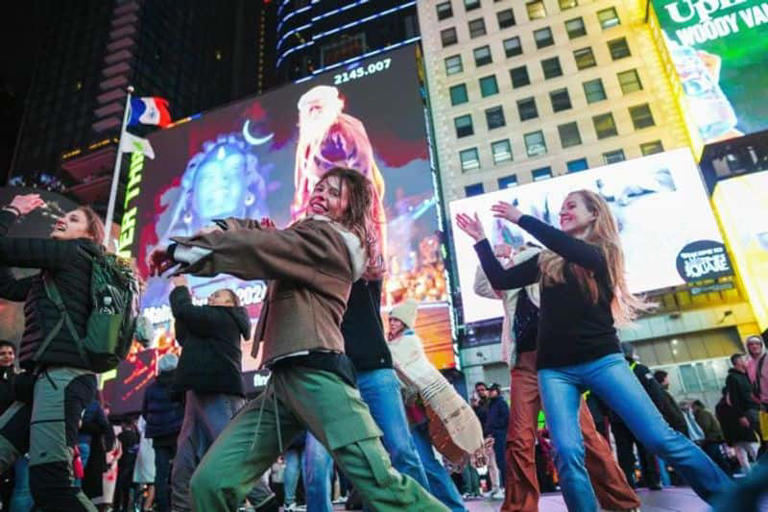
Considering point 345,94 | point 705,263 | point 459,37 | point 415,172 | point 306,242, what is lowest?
point 306,242

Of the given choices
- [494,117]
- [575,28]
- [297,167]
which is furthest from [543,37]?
[297,167]

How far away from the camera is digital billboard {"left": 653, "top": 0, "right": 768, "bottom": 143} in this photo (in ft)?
71.5

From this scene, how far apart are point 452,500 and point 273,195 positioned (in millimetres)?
22331

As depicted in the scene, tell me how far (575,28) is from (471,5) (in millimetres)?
7866

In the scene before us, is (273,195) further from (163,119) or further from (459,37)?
(459,37)

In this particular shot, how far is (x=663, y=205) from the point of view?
20.2 metres

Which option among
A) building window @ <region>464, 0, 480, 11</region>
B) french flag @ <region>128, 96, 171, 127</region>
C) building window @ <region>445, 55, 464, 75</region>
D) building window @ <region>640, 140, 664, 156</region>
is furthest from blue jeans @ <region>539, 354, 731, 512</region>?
building window @ <region>464, 0, 480, 11</region>

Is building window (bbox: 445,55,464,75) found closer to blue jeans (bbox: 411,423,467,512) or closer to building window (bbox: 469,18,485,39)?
building window (bbox: 469,18,485,39)

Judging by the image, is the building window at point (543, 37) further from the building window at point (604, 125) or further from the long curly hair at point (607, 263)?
the long curly hair at point (607, 263)

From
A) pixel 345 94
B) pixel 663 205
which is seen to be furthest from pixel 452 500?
pixel 345 94

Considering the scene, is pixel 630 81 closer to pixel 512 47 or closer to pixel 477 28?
pixel 512 47

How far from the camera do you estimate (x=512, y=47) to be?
34.2 m

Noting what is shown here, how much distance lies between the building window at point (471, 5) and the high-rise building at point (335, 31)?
8.45m

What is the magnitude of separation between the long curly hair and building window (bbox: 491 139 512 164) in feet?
93.4
